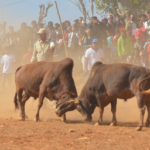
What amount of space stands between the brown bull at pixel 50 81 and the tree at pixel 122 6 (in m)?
9.23

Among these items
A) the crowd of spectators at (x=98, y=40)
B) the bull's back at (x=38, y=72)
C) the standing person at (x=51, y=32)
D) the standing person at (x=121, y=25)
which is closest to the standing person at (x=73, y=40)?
the crowd of spectators at (x=98, y=40)

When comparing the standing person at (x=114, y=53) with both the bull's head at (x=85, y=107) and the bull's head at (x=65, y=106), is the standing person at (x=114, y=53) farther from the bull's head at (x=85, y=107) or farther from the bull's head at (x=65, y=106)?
the bull's head at (x=65, y=106)

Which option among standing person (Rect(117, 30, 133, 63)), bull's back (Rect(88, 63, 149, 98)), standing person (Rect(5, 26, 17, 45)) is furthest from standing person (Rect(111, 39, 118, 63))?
standing person (Rect(5, 26, 17, 45))

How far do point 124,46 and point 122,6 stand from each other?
5.73m

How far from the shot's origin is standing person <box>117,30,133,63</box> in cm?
1135

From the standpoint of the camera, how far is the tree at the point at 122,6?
1630 cm

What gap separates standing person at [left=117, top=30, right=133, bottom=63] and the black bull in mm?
4624

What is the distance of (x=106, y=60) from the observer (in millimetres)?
12320

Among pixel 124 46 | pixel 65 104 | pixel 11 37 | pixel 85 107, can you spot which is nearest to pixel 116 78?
pixel 85 107

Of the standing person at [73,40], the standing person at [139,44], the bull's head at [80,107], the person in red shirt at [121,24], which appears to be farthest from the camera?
the standing person at [73,40]

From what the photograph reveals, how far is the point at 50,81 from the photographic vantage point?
7.12m

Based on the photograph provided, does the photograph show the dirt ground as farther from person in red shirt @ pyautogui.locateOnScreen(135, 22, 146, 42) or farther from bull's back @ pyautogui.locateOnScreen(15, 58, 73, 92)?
person in red shirt @ pyautogui.locateOnScreen(135, 22, 146, 42)

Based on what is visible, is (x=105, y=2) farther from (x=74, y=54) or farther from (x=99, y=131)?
(x=99, y=131)

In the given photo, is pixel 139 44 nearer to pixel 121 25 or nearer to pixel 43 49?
pixel 121 25
